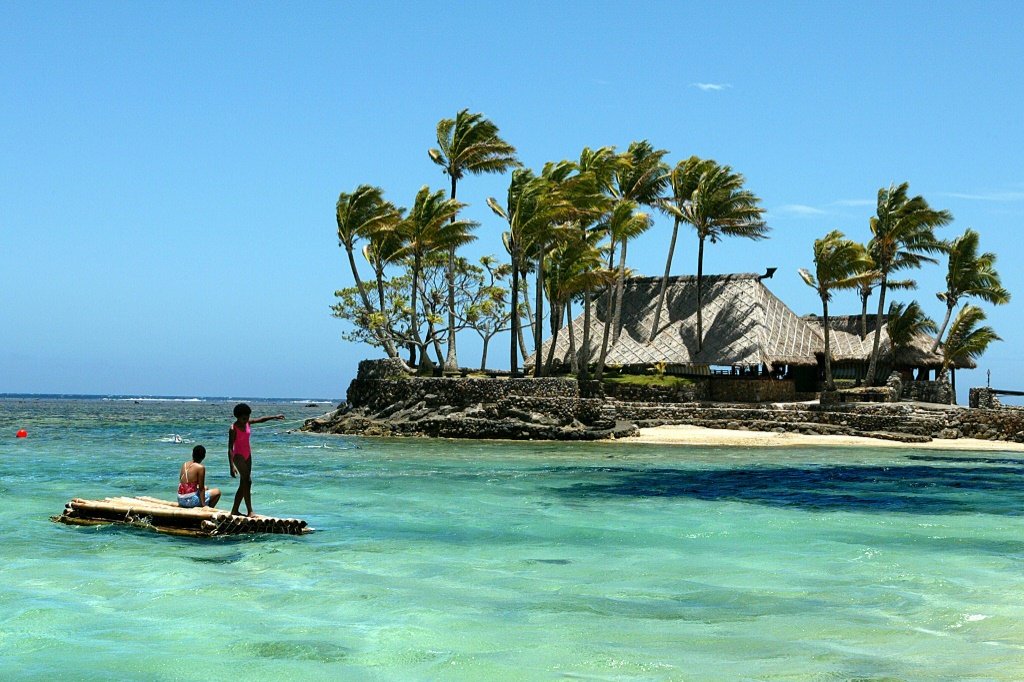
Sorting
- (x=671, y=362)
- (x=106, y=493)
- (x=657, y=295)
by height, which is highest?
(x=657, y=295)

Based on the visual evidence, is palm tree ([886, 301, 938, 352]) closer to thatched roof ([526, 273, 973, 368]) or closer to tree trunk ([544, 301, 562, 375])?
thatched roof ([526, 273, 973, 368])

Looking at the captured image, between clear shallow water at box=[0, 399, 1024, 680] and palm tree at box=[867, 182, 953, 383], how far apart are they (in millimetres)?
28242

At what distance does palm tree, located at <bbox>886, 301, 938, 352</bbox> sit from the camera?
48781 millimetres

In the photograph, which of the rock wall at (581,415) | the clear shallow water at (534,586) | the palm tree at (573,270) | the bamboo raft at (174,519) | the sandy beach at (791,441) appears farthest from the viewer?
the palm tree at (573,270)

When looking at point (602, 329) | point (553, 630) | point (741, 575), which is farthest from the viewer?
point (602, 329)

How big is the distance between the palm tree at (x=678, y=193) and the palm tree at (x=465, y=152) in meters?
8.56

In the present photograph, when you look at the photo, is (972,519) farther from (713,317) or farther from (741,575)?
(713,317)

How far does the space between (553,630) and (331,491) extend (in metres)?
12.4

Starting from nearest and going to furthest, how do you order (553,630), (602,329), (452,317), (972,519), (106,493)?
(553,630), (972,519), (106,493), (452,317), (602,329)

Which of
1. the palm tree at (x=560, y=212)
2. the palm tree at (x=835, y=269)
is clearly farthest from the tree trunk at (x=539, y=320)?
the palm tree at (x=835, y=269)

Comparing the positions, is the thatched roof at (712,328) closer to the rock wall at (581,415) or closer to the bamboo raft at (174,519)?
the rock wall at (581,415)

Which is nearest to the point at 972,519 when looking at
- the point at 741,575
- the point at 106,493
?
the point at 741,575

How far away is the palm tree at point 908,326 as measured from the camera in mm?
48781

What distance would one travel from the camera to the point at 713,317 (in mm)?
48750
